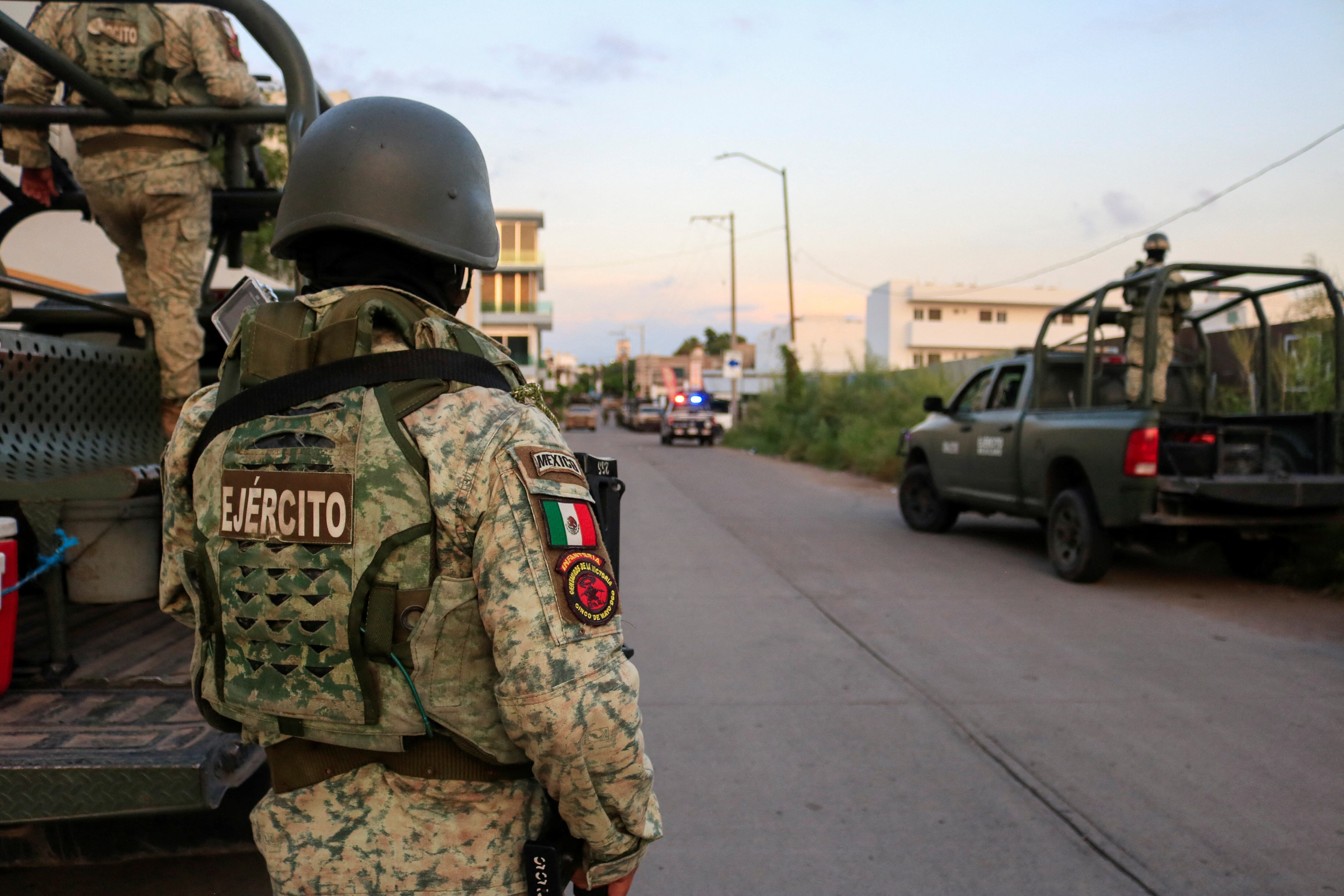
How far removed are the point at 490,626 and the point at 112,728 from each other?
5.36 ft

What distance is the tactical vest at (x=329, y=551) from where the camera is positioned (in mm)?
1448

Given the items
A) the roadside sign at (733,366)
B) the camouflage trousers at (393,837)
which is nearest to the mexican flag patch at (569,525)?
the camouflage trousers at (393,837)

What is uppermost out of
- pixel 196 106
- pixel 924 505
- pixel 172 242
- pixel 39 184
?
pixel 196 106

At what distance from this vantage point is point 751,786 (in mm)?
3777

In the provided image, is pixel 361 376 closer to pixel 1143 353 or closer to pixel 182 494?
pixel 182 494

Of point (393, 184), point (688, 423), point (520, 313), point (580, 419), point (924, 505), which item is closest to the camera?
point (393, 184)

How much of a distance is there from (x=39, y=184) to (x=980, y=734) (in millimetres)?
4514

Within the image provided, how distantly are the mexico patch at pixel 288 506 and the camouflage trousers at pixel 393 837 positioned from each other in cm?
37

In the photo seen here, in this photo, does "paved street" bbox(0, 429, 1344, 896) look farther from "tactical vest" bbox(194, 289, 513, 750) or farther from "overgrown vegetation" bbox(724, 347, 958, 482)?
"overgrown vegetation" bbox(724, 347, 958, 482)

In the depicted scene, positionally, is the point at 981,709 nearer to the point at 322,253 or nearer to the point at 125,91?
the point at 322,253

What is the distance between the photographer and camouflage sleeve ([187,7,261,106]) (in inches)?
147

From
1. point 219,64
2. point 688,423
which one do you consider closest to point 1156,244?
point 219,64

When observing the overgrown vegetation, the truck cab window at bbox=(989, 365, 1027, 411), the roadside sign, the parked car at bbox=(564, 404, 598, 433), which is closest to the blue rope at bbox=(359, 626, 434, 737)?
the truck cab window at bbox=(989, 365, 1027, 411)

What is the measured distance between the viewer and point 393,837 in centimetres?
148
